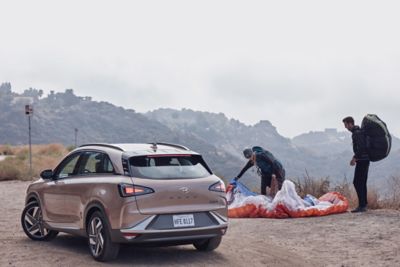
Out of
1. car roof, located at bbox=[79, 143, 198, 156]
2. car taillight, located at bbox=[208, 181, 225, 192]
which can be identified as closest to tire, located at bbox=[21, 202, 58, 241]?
car roof, located at bbox=[79, 143, 198, 156]

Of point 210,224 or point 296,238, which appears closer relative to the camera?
point 210,224

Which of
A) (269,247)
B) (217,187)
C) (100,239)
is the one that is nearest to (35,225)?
(100,239)

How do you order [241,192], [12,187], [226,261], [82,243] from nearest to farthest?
[226,261], [82,243], [241,192], [12,187]

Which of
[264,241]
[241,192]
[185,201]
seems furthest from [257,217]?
[185,201]

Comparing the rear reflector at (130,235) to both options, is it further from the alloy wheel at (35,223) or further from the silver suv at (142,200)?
the alloy wheel at (35,223)

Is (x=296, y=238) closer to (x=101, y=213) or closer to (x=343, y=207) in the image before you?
(x=343, y=207)

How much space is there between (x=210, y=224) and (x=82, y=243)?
2.39m

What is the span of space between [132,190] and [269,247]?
320cm

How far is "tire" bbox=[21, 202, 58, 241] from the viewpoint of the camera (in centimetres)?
950

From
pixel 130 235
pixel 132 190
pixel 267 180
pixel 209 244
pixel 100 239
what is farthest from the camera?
pixel 267 180

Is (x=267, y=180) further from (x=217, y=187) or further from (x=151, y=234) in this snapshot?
(x=151, y=234)

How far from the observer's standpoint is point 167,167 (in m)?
7.93

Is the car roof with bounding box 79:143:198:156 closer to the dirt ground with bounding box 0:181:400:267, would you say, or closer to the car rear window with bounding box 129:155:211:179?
the car rear window with bounding box 129:155:211:179

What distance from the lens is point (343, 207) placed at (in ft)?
43.3
